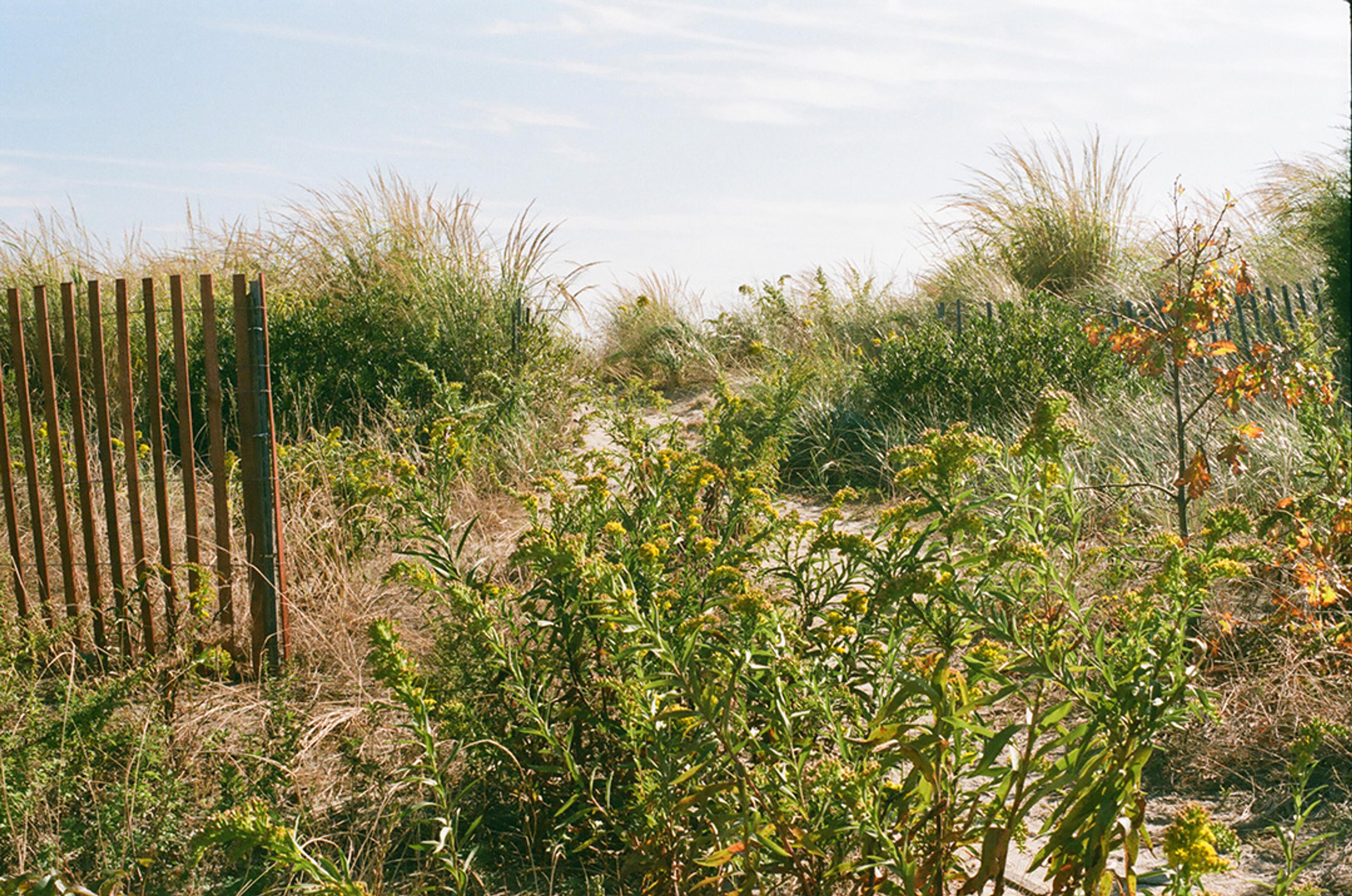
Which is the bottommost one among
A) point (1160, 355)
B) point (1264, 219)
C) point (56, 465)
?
point (56, 465)

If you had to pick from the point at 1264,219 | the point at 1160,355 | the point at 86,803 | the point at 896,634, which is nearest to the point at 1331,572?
the point at 1160,355

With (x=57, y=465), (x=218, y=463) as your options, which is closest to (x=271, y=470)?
(x=218, y=463)

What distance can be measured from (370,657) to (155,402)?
74.9 inches

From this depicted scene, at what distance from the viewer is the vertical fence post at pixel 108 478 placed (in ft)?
13.1

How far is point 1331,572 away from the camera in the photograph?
368 cm

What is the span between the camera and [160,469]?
3.80 metres

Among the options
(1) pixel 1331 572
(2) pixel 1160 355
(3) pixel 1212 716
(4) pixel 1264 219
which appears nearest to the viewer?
(3) pixel 1212 716

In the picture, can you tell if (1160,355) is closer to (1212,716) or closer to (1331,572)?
(1331,572)

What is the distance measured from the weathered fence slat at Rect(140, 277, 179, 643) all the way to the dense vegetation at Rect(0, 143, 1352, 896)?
144 mm

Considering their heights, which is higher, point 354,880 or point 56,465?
point 56,465

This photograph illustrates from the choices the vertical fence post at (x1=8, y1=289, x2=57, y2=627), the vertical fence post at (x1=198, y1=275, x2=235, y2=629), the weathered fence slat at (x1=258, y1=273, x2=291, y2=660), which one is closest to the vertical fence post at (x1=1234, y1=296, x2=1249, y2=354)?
the weathered fence slat at (x1=258, y1=273, x2=291, y2=660)

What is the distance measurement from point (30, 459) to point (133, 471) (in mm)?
752

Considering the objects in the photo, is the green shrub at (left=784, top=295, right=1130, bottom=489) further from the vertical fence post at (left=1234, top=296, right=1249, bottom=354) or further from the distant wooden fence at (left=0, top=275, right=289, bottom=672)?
the distant wooden fence at (left=0, top=275, right=289, bottom=672)

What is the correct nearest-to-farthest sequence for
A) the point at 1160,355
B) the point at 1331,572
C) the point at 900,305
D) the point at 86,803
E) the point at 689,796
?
the point at 689,796, the point at 86,803, the point at 1331,572, the point at 1160,355, the point at 900,305
